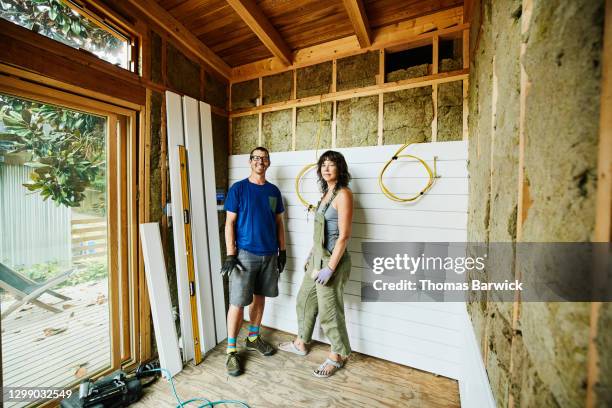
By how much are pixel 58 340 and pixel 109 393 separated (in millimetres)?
581

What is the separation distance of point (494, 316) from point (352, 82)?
7.02 feet

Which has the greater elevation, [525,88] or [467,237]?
[525,88]

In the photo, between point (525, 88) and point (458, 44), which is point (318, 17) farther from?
point (525, 88)

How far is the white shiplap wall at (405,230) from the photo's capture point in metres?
1.91

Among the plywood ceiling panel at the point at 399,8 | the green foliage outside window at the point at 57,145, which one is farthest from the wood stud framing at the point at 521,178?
the green foliage outside window at the point at 57,145

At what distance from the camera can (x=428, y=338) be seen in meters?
2.00

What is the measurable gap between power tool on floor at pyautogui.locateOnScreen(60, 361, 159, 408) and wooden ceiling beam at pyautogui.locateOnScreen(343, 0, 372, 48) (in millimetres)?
3193

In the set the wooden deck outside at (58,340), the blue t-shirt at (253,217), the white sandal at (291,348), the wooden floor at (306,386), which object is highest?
the blue t-shirt at (253,217)

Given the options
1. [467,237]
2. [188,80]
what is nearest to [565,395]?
[467,237]

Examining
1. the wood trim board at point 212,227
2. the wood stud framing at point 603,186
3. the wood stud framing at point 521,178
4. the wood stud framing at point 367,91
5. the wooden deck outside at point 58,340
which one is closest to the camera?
the wood stud framing at point 603,186

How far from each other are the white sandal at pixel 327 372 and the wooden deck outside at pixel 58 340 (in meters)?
1.72

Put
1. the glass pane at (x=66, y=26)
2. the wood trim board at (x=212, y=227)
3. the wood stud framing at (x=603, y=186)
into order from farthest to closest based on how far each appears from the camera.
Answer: the wood trim board at (x=212, y=227) → the glass pane at (x=66, y=26) → the wood stud framing at (x=603, y=186)

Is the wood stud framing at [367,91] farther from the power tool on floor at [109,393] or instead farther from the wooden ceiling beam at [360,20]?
the power tool on floor at [109,393]

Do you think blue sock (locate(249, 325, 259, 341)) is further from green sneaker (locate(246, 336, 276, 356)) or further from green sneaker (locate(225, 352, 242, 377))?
green sneaker (locate(225, 352, 242, 377))
